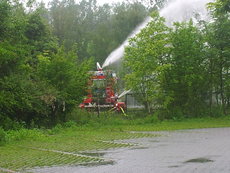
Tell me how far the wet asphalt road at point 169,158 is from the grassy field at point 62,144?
747mm

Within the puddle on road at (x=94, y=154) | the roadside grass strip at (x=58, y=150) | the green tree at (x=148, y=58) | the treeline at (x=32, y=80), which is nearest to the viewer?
the roadside grass strip at (x=58, y=150)

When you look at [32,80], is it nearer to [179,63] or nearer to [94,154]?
[179,63]

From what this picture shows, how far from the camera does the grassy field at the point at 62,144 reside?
11.2m

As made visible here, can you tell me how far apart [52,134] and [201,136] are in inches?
257

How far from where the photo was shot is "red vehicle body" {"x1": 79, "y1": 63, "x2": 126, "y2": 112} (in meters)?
25.3

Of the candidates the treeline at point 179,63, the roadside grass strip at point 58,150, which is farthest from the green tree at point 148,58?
the roadside grass strip at point 58,150

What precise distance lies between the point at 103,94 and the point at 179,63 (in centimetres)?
507

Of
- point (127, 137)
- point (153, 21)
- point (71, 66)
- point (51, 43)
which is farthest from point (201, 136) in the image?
point (51, 43)

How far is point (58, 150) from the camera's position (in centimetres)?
1332

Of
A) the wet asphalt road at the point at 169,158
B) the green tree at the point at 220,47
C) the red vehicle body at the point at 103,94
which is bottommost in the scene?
the wet asphalt road at the point at 169,158

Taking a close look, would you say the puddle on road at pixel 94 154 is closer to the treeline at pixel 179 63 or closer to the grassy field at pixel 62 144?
the grassy field at pixel 62 144

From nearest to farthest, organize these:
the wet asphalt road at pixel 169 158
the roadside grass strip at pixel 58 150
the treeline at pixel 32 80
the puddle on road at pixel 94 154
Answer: the wet asphalt road at pixel 169 158 < the roadside grass strip at pixel 58 150 < the puddle on road at pixel 94 154 < the treeline at pixel 32 80

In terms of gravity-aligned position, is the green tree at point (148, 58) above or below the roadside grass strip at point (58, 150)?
above

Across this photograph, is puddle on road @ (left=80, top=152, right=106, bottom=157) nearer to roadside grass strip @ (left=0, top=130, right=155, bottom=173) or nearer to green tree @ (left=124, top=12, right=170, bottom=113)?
roadside grass strip @ (left=0, top=130, right=155, bottom=173)
